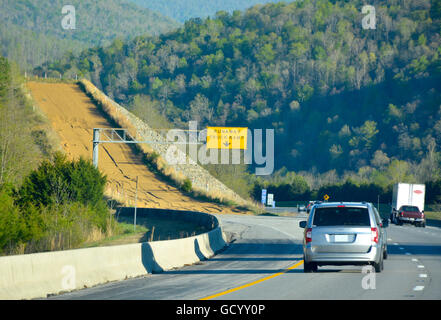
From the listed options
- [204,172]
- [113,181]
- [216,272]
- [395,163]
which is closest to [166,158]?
[204,172]

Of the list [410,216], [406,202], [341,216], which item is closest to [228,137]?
[406,202]

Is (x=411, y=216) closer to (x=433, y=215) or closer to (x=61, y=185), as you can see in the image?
(x=433, y=215)

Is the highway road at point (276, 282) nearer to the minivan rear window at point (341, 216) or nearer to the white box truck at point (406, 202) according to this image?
the minivan rear window at point (341, 216)

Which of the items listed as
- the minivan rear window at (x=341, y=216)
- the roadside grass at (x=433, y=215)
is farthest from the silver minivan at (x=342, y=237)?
the roadside grass at (x=433, y=215)

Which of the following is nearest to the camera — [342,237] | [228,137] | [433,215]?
[342,237]

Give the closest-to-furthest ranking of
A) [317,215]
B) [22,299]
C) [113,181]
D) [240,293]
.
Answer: [22,299] → [240,293] → [317,215] → [113,181]

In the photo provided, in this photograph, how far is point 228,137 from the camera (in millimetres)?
68750

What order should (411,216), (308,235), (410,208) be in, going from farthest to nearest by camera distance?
1. (410,208)
2. (411,216)
3. (308,235)

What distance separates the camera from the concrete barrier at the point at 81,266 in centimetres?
1348

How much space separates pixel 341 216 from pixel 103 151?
71.1m

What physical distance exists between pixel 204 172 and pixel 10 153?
49085 millimetres

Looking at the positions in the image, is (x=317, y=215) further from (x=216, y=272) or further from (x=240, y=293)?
(x=240, y=293)

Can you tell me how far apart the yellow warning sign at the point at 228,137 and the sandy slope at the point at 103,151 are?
28.9ft

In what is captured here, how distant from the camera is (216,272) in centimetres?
1953
